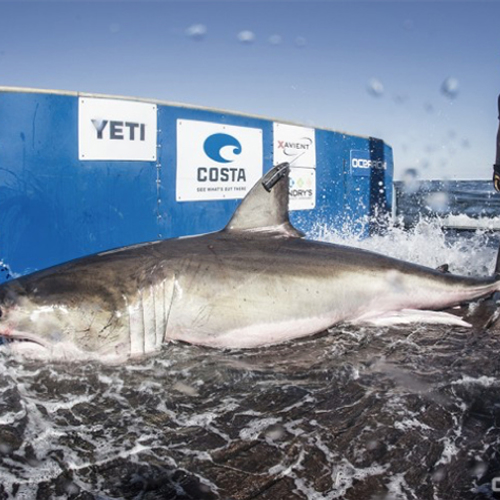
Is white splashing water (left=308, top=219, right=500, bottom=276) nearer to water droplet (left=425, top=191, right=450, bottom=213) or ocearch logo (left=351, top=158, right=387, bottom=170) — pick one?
ocearch logo (left=351, top=158, right=387, bottom=170)

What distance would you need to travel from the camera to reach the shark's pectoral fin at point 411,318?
3.39 meters

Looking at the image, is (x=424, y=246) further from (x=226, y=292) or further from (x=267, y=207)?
(x=226, y=292)

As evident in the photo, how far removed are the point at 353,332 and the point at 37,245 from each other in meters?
3.05

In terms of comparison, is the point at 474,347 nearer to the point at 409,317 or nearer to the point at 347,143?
the point at 409,317

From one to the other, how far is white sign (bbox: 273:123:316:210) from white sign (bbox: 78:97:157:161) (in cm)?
195

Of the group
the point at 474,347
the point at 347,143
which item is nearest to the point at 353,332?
the point at 474,347

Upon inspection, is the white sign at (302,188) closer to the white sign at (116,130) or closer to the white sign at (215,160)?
the white sign at (215,160)

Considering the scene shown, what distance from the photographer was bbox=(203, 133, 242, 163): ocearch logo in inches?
232

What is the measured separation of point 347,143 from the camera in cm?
791

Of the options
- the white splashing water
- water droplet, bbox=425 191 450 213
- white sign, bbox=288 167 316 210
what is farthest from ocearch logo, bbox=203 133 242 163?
water droplet, bbox=425 191 450 213

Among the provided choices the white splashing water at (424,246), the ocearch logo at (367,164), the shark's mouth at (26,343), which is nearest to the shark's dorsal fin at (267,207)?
the shark's mouth at (26,343)

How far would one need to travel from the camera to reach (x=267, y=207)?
3369 millimetres

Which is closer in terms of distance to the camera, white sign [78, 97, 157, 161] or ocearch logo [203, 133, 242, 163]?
white sign [78, 97, 157, 161]

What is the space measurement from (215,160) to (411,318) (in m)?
3.32
